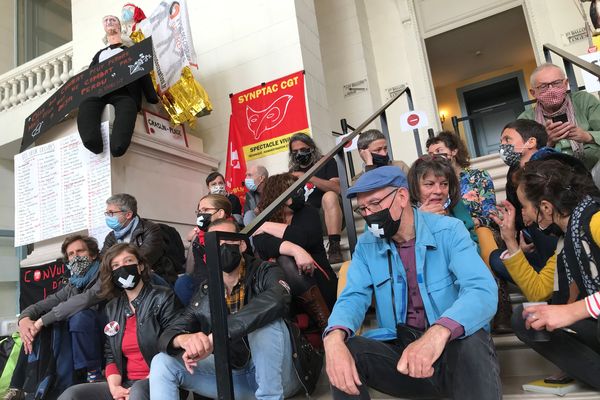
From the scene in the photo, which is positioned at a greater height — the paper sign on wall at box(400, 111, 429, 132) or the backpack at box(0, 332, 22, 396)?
the paper sign on wall at box(400, 111, 429, 132)

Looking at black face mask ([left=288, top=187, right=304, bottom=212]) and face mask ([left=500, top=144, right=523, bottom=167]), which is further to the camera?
black face mask ([left=288, top=187, right=304, bottom=212])

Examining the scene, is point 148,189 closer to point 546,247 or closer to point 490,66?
point 546,247

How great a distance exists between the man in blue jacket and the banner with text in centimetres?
317

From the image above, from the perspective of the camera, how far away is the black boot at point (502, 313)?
203 centimetres

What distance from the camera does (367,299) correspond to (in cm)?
165

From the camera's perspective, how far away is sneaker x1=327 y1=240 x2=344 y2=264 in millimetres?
2908

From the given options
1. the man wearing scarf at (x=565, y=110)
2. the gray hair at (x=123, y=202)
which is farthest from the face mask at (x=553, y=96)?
the gray hair at (x=123, y=202)

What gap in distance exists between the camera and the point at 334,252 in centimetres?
293

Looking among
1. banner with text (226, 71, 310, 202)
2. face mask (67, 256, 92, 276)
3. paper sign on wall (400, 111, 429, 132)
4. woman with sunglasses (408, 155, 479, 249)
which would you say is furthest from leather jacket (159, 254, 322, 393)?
banner with text (226, 71, 310, 202)

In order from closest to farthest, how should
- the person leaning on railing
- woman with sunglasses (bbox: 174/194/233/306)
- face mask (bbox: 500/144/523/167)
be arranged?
the person leaning on railing
face mask (bbox: 500/144/523/167)
woman with sunglasses (bbox: 174/194/233/306)

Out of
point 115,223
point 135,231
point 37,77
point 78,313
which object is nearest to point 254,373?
point 78,313

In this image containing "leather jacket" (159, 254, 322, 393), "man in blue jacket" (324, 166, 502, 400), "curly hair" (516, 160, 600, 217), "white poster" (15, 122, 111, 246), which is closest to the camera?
"man in blue jacket" (324, 166, 502, 400)

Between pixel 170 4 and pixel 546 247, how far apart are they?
3.79 metres

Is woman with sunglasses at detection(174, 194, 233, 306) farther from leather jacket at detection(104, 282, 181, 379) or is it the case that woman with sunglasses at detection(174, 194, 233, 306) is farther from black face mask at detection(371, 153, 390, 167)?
black face mask at detection(371, 153, 390, 167)
